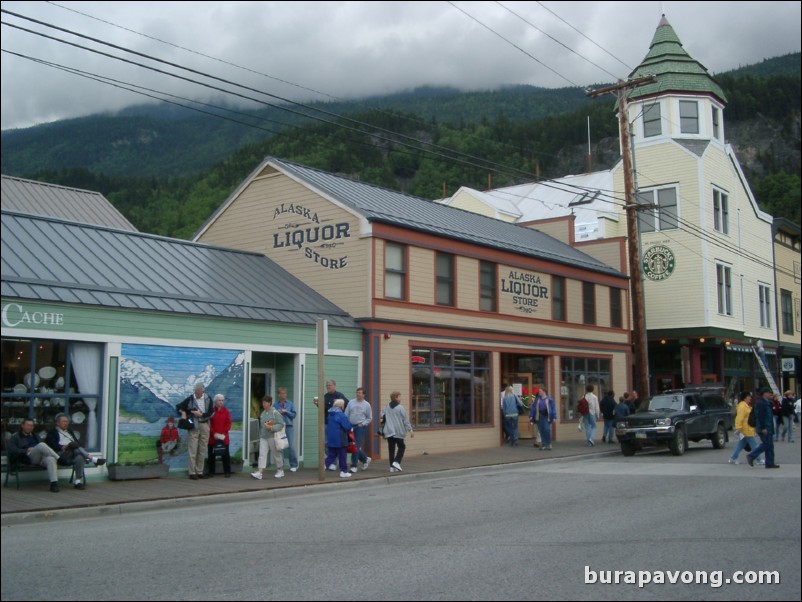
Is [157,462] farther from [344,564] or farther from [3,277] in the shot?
[344,564]

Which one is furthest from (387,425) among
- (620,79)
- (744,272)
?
(744,272)

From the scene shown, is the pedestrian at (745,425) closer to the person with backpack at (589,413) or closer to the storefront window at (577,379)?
the person with backpack at (589,413)

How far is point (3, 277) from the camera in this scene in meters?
14.7

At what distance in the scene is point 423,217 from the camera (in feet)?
84.7

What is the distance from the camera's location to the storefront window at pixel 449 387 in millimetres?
23312

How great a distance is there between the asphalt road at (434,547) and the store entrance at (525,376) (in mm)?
13883

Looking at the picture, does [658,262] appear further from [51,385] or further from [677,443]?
[51,385]

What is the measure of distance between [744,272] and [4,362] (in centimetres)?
3780

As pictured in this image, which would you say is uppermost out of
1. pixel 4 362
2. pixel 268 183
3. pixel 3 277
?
pixel 268 183

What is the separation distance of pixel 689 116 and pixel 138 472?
33.6 metres

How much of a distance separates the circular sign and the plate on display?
103 feet

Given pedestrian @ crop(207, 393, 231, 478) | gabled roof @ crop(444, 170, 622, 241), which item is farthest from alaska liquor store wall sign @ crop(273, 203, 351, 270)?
gabled roof @ crop(444, 170, 622, 241)

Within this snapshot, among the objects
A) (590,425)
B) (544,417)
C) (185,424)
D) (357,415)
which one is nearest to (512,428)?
(544,417)

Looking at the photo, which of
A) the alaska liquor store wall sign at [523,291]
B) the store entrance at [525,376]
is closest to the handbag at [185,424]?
the alaska liquor store wall sign at [523,291]
